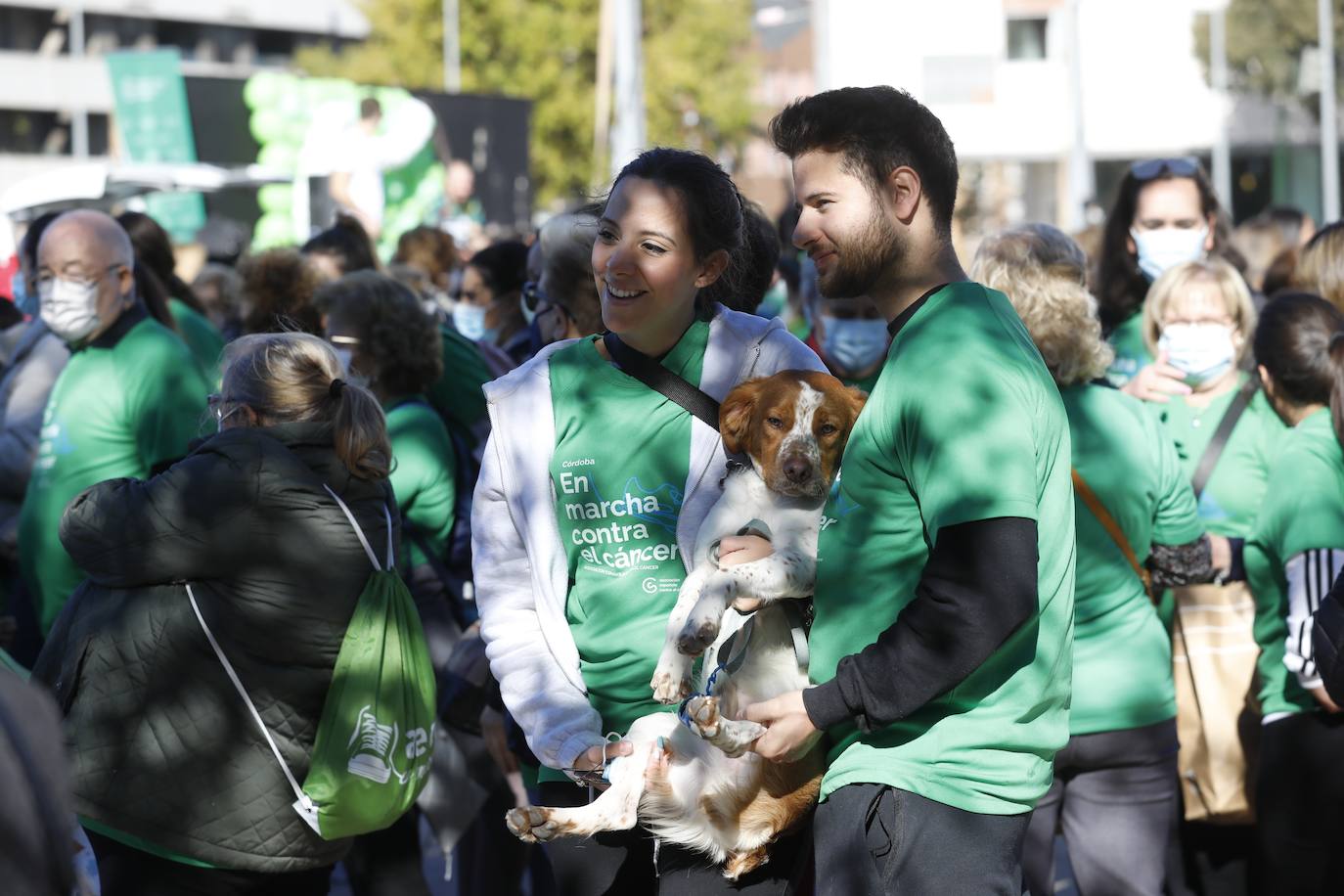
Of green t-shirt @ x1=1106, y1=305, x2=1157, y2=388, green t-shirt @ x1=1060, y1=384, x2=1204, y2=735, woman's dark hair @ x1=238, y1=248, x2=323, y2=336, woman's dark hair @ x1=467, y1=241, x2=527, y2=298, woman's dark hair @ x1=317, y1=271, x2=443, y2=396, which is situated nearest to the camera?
green t-shirt @ x1=1060, y1=384, x2=1204, y2=735

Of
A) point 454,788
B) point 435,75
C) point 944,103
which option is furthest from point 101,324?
point 435,75

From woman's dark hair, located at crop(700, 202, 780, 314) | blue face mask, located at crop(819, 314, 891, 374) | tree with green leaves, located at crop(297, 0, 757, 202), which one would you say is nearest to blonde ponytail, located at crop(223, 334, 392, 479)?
woman's dark hair, located at crop(700, 202, 780, 314)

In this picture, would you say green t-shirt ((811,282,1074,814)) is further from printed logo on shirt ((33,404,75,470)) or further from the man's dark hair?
printed logo on shirt ((33,404,75,470))

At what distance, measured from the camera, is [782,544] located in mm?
3271

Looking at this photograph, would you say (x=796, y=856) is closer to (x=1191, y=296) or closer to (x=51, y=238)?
→ (x=1191, y=296)

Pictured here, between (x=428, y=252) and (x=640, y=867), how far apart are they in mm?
8826

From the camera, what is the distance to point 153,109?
23.4 metres

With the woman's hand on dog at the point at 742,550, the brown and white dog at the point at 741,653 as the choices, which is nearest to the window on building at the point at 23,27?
the brown and white dog at the point at 741,653

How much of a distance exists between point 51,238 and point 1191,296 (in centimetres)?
407

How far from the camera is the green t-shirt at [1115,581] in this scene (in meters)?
4.51

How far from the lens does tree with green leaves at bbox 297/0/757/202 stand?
44.1m

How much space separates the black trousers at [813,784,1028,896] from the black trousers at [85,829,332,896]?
1.80 meters

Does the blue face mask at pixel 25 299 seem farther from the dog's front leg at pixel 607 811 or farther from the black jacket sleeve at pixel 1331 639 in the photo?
the black jacket sleeve at pixel 1331 639

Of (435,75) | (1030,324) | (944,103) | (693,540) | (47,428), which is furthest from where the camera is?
(435,75)
